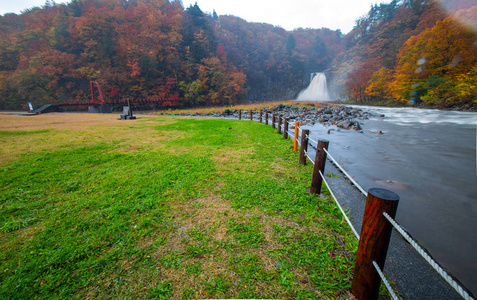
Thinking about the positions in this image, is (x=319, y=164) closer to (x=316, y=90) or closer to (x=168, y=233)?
(x=168, y=233)

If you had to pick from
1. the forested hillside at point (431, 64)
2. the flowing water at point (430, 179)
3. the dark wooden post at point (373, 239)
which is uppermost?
the forested hillside at point (431, 64)

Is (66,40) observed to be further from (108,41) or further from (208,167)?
(208,167)

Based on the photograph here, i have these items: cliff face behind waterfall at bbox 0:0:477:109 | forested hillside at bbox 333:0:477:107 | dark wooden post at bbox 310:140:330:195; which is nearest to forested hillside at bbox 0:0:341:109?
cliff face behind waterfall at bbox 0:0:477:109

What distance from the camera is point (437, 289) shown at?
215 centimetres

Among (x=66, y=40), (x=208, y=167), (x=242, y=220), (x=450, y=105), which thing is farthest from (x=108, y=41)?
(x=450, y=105)

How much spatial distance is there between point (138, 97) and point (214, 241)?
42.6m

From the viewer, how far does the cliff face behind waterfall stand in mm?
24891

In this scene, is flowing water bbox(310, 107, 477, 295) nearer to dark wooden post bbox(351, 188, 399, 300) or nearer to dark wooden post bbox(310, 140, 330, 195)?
dark wooden post bbox(310, 140, 330, 195)

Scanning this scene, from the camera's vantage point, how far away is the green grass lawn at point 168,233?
6.95 feet

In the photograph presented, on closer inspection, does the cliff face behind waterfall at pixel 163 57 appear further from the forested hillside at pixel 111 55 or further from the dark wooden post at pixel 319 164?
the dark wooden post at pixel 319 164

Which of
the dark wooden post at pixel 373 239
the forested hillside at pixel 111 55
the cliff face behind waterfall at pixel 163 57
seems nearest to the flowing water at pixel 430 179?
the dark wooden post at pixel 373 239

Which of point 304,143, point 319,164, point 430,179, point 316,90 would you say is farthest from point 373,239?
point 316,90

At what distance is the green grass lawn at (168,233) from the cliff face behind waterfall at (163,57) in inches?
1186

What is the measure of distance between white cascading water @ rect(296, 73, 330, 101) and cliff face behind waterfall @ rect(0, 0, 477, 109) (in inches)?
912
